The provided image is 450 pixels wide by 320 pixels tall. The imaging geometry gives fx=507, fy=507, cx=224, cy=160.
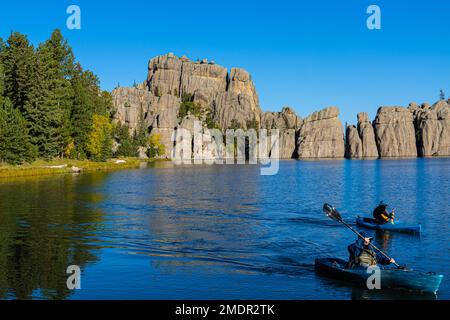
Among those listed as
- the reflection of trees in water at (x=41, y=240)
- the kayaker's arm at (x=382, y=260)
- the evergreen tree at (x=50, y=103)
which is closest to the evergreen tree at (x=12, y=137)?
the evergreen tree at (x=50, y=103)

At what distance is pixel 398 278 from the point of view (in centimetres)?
1859

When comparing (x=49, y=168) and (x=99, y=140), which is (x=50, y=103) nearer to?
(x=49, y=168)

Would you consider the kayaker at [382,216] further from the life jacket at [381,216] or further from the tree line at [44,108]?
the tree line at [44,108]

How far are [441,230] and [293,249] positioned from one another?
459 inches

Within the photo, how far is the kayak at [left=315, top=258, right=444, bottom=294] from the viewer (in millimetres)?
18172

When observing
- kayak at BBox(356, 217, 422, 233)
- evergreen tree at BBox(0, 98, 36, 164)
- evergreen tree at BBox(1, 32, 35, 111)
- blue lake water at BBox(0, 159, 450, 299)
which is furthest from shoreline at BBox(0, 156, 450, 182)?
kayak at BBox(356, 217, 422, 233)

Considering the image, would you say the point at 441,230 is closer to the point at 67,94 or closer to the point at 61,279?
the point at 61,279

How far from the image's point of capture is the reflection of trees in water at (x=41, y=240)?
18.8 meters

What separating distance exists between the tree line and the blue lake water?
20210 mm

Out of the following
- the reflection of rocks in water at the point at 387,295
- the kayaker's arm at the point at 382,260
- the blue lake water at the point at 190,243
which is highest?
the kayaker's arm at the point at 382,260

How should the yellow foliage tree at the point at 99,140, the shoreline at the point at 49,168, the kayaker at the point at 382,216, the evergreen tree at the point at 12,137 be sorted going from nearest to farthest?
1. the kayaker at the point at 382,216
2. the evergreen tree at the point at 12,137
3. the shoreline at the point at 49,168
4. the yellow foliage tree at the point at 99,140

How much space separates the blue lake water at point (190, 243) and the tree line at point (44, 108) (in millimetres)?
20210

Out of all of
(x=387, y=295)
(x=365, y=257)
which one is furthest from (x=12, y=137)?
(x=387, y=295)
